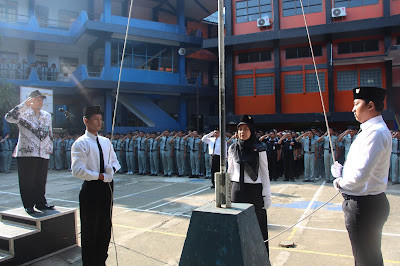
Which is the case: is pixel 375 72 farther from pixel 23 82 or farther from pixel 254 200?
pixel 23 82

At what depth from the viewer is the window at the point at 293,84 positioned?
19516 mm

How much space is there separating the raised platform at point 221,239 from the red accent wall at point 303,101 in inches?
705

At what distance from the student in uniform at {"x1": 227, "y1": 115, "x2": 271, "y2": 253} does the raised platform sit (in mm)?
1174

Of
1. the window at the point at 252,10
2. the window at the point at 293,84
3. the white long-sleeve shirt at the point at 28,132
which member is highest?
the window at the point at 252,10

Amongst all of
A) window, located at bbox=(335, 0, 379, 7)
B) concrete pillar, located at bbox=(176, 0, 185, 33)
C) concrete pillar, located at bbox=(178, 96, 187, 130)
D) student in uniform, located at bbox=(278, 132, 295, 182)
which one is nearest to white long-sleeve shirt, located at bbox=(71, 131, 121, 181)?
student in uniform, located at bbox=(278, 132, 295, 182)

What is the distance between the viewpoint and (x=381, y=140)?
97.3 inches

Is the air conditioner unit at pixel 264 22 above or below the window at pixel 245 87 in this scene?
above

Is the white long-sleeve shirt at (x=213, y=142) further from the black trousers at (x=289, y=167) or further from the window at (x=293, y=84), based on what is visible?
the window at (x=293, y=84)

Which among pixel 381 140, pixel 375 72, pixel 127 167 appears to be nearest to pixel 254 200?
pixel 381 140

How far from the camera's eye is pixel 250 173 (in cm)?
361

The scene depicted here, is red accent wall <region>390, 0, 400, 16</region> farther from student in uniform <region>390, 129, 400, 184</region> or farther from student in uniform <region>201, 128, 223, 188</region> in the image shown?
student in uniform <region>201, 128, 223, 188</region>

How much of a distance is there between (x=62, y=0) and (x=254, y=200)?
2699 centimetres

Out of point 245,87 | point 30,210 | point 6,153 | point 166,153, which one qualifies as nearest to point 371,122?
point 30,210

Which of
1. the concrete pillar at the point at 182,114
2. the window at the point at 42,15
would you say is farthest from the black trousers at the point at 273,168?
the window at the point at 42,15
